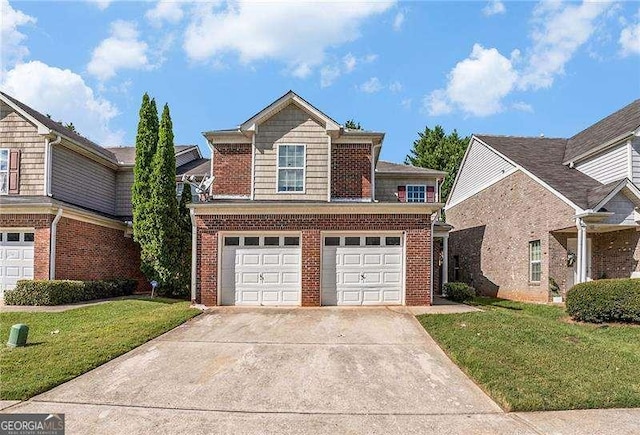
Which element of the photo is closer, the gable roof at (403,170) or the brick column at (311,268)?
the brick column at (311,268)

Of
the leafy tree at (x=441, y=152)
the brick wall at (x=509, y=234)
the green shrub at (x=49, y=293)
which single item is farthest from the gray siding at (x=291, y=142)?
the leafy tree at (x=441, y=152)

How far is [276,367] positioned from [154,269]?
424 inches

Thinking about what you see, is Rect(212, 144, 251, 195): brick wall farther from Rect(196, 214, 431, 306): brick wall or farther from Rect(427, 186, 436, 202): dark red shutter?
Rect(427, 186, 436, 202): dark red shutter

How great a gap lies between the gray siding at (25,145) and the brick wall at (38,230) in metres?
1.57

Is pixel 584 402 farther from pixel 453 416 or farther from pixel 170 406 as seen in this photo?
pixel 170 406

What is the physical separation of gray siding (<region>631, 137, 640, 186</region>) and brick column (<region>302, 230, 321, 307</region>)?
37.4 ft

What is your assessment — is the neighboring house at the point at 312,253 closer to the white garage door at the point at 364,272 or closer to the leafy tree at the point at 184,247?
the white garage door at the point at 364,272

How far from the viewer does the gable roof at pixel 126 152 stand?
21.1m

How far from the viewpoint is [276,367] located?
23.4ft

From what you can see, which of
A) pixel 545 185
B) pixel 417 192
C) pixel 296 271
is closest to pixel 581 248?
pixel 545 185

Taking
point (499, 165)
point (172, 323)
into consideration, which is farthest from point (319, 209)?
point (499, 165)

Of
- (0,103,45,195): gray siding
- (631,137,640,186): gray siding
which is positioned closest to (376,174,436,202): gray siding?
(631,137,640,186): gray siding

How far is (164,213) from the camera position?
16594 mm

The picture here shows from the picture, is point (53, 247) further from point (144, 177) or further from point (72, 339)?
point (72, 339)
